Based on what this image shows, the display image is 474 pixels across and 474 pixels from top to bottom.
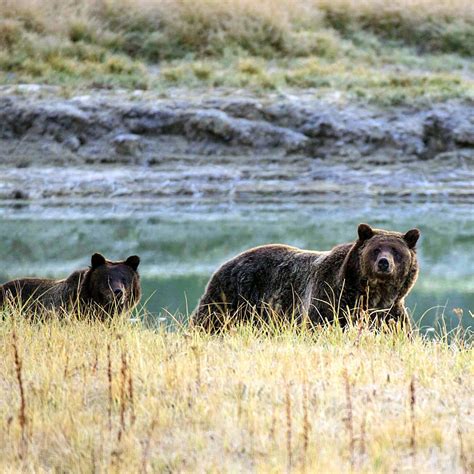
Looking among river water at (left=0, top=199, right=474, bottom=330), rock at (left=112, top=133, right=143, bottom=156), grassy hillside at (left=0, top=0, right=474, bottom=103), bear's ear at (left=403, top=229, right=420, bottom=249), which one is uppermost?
grassy hillside at (left=0, top=0, right=474, bottom=103)

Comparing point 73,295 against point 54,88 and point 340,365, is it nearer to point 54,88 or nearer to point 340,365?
point 340,365

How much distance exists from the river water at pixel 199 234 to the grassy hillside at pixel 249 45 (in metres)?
5.16

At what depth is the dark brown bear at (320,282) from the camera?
7848 mm

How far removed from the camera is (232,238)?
55.2 ft

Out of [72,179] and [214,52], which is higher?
[214,52]

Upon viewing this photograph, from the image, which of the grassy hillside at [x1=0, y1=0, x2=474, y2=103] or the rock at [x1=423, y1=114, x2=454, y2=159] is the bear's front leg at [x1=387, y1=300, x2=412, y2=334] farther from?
the grassy hillside at [x1=0, y1=0, x2=474, y2=103]

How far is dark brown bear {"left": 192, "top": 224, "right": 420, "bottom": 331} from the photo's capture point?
7848mm

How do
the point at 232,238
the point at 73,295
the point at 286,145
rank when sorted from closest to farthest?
the point at 73,295 → the point at 232,238 → the point at 286,145

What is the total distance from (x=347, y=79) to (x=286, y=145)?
10.4 ft

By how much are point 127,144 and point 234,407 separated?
17.0 m

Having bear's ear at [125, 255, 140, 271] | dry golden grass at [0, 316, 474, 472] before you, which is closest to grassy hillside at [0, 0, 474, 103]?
bear's ear at [125, 255, 140, 271]

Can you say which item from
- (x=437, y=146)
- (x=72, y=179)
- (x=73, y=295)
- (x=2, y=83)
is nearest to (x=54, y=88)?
(x=2, y=83)

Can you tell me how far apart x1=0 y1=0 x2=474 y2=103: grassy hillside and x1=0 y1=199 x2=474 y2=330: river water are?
5.16m

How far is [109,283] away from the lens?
891cm
